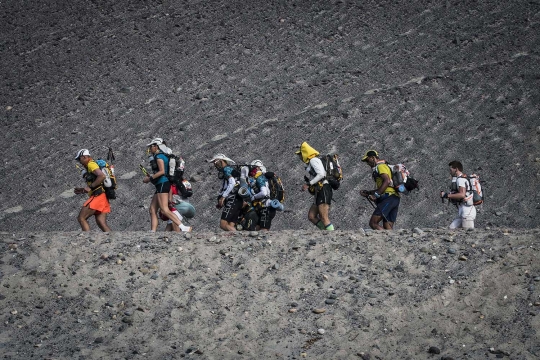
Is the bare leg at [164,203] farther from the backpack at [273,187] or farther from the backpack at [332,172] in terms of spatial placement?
the backpack at [332,172]

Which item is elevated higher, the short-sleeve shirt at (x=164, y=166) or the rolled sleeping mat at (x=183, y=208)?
the short-sleeve shirt at (x=164, y=166)

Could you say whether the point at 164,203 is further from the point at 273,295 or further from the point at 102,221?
the point at 273,295

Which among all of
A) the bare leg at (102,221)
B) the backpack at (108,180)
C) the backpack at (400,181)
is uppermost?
the backpack at (108,180)

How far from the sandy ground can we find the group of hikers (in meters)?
1.53

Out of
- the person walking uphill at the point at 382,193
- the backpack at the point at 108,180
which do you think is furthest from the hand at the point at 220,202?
the person walking uphill at the point at 382,193

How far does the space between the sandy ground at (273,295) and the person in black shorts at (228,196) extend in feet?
5.66

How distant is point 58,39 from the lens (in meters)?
29.5

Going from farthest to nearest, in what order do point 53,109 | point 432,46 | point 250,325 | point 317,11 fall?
point 317,11, point 432,46, point 53,109, point 250,325

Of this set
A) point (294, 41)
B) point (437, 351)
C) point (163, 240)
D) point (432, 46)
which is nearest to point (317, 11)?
point (294, 41)

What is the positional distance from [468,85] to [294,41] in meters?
5.55

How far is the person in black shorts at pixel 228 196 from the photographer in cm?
1443

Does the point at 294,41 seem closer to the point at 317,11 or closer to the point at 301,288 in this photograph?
the point at 317,11

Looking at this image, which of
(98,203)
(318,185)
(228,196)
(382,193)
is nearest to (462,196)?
(382,193)

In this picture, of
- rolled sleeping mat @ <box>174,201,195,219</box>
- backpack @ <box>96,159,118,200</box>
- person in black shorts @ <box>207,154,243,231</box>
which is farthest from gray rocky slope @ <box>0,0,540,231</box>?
backpack @ <box>96,159,118,200</box>
